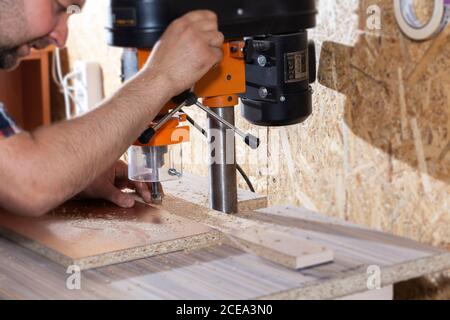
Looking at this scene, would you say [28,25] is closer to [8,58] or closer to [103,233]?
[8,58]

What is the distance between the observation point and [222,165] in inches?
71.3

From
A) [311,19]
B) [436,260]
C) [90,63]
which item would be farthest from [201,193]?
[90,63]

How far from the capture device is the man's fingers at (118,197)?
1.80 metres

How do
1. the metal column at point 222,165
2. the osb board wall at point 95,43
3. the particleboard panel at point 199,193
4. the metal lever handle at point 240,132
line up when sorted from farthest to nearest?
the osb board wall at point 95,43
the particleboard panel at point 199,193
the metal column at point 222,165
the metal lever handle at point 240,132

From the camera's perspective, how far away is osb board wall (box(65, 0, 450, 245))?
5.49ft

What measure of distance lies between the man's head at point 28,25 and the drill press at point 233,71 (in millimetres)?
116

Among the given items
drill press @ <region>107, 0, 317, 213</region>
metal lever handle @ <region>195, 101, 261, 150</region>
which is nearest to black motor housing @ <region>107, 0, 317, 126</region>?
drill press @ <region>107, 0, 317, 213</region>

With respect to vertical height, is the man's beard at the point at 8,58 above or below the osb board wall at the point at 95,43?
above

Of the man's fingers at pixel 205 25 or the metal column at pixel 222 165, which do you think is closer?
the man's fingers at pixel 205 25

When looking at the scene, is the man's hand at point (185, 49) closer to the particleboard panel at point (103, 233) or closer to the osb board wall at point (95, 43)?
the particleboard panel at point (103, 233)

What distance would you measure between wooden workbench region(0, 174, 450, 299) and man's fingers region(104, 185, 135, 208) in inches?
10.6

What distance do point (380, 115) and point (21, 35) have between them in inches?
30.1

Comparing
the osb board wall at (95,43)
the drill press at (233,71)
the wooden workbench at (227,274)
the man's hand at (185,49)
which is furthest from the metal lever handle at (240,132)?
the osb board wall at (95,43)

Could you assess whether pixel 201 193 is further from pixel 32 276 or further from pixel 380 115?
pixel 32 276
